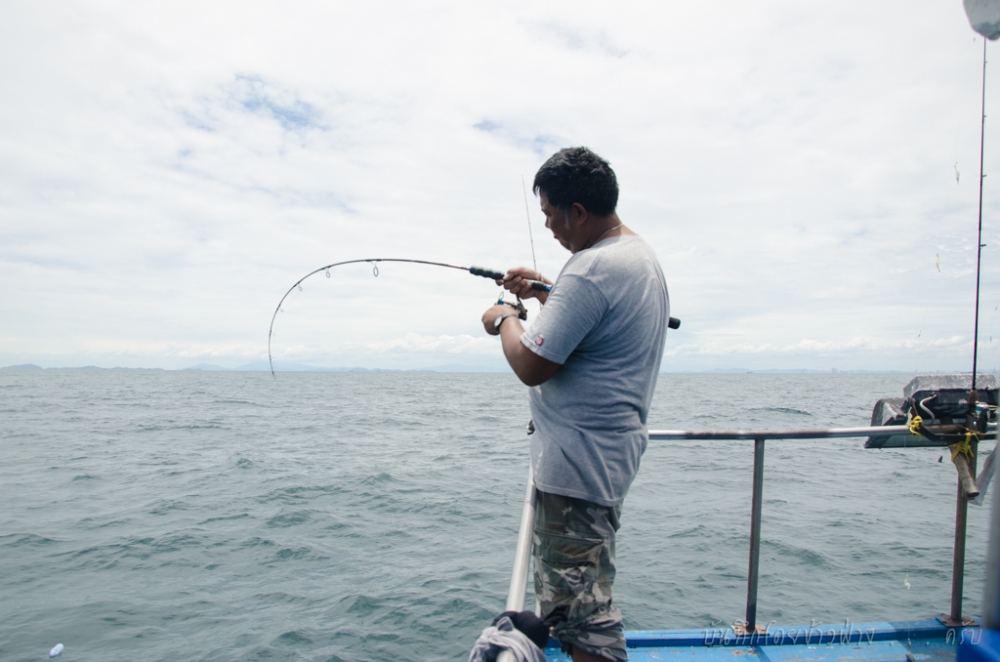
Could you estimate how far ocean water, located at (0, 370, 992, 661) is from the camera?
5750 millimetres

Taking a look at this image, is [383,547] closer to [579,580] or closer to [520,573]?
[579,580]

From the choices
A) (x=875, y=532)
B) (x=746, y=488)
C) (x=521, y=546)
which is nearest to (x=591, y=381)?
(x=521, y=546)

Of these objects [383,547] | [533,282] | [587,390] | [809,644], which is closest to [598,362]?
[587,390]

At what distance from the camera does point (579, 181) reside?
6.55 feet

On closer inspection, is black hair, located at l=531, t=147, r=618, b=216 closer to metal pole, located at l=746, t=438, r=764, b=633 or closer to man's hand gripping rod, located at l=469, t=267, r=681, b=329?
man's hand gripping rod, located at l=469, t=267, r=681, b=329

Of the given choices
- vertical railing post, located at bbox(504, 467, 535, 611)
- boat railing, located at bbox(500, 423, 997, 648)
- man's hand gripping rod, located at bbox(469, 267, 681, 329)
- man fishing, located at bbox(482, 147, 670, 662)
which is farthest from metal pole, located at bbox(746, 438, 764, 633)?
vertical railing post, located at bbox(504, 467, 535, 611)

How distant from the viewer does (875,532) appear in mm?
8586

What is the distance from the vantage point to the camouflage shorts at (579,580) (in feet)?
6.38

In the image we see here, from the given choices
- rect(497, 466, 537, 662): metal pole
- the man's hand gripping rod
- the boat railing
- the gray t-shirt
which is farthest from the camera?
the boat railing

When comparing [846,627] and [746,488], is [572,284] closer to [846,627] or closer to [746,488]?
[846,627]

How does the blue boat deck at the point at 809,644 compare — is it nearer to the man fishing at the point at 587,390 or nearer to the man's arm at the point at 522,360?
the man fishing at the point at 587,390

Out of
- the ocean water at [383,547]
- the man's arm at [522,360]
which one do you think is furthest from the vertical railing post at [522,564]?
the ocean water at [383,547]

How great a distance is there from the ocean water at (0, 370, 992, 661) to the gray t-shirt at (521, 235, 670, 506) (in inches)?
161

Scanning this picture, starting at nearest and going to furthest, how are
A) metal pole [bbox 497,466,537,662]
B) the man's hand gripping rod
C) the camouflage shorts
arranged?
metal pole [bbox 497,466,537,662]
the camouflage shorts
the man's hand gripping rod
